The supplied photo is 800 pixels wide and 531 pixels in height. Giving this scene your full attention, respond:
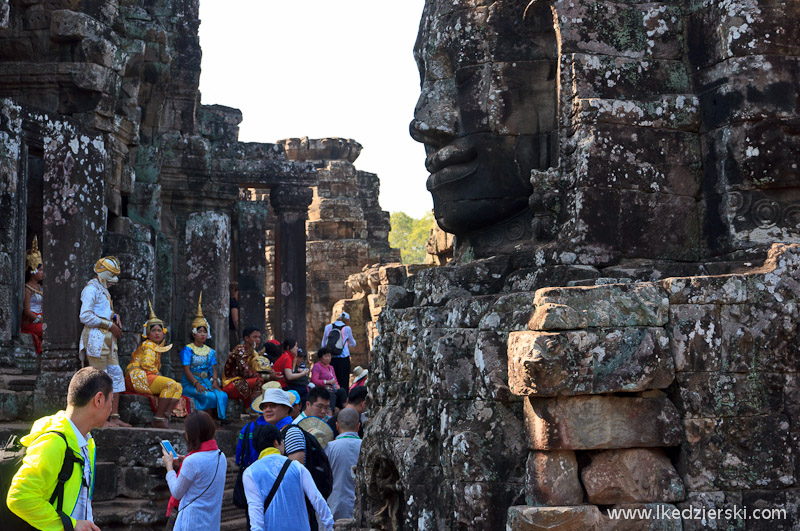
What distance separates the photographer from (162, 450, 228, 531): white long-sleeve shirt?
19.9 feet

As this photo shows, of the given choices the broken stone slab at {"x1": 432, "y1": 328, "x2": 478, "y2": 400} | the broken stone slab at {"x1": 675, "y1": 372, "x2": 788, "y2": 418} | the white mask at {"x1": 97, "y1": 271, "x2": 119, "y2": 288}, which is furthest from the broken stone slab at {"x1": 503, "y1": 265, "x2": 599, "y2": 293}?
the white mask at {"x1": 97, "y1": 271, "x2": 119, "y2": 288}

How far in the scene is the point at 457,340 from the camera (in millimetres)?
4945

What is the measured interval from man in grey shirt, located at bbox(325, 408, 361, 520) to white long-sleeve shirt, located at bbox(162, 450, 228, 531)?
1419mm

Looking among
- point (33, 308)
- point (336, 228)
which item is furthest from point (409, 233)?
point (33, 308)

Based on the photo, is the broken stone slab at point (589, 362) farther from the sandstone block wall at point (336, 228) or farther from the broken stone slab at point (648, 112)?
the sandstone block wall at point (336, 228)

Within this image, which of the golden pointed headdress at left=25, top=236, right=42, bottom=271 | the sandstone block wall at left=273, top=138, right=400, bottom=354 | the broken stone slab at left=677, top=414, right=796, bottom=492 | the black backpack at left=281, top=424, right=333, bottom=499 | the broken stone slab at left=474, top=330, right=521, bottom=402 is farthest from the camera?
the sandstone block wall at left=273, top=138, right=400, bottom=354

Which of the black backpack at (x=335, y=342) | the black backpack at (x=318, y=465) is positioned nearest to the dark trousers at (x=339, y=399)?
the black backpack at (x=335, y=342)

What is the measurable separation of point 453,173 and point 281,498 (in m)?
1.96

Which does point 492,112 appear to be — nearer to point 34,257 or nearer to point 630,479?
point 630,479

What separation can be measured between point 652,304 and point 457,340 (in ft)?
3.12

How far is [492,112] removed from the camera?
5.59 meters

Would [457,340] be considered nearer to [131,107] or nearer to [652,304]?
[652,304]

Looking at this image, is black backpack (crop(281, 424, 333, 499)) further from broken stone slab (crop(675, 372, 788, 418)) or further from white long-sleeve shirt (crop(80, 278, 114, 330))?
white long-sleeve shirt (crop(80, 278, 114, 330))

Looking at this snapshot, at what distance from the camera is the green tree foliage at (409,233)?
69875mm
